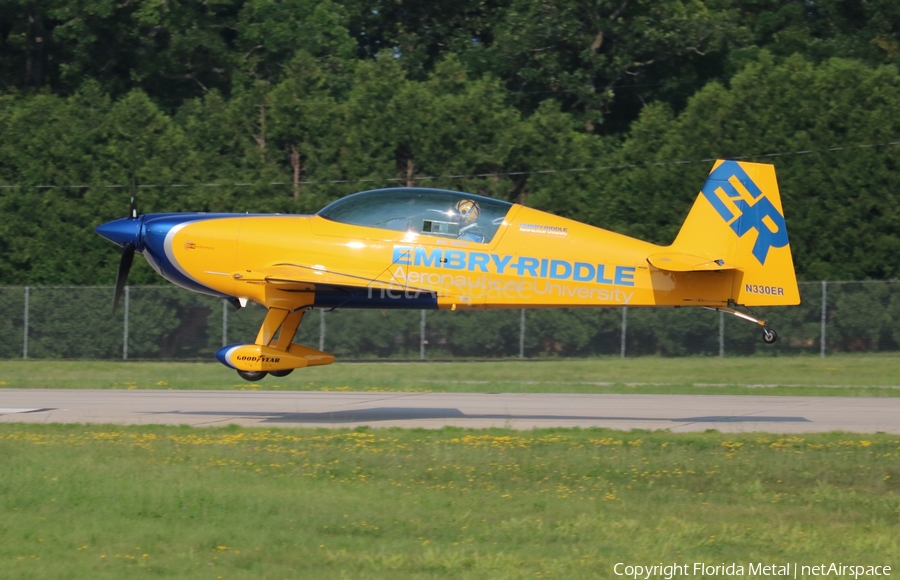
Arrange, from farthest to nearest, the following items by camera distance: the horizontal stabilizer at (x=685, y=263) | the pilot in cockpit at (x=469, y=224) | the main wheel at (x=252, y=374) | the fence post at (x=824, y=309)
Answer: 1. the fence post at (x=824, y=309)
2. the main wheel at (x=252, y=374)
3. the pilot in cockpit at (x=469, y=224)
4. the horizontal stabilizer at (x=685, y=263)

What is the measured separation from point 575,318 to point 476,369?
178 inches

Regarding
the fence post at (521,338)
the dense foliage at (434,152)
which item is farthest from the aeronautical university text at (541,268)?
the dense foliage at (434,152)

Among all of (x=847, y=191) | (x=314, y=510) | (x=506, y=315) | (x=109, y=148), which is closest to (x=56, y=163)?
(x=109, y=148)

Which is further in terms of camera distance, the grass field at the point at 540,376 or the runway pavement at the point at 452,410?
the grass field at the point at 540,376

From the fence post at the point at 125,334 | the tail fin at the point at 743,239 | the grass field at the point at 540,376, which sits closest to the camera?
the tail fin at the point at 743,239

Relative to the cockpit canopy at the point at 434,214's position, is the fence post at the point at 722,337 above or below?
below

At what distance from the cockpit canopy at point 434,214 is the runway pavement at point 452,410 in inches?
108

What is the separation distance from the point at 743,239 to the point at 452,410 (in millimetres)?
5439

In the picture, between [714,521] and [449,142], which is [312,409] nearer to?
[714,521]

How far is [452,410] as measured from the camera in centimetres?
1720

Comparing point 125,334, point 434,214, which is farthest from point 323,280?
point 125,334

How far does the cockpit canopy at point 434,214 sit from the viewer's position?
14.4m

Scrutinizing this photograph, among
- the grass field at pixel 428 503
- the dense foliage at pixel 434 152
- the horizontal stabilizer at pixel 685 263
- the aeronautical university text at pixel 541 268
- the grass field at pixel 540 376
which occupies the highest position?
the dense foliage at pixel 434 152

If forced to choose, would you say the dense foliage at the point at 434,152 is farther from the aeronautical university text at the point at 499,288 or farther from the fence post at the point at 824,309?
the aeronautical university text at the point at 499,288
